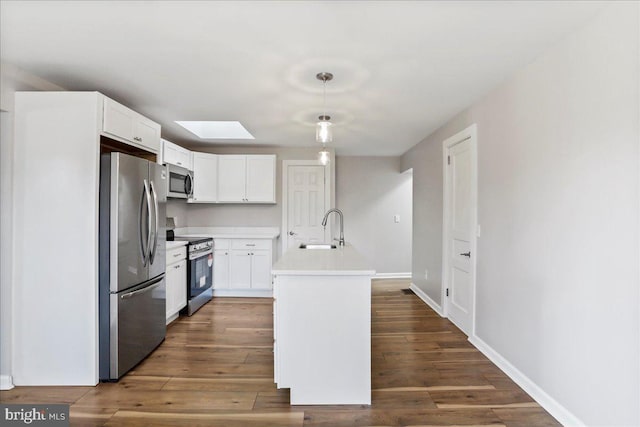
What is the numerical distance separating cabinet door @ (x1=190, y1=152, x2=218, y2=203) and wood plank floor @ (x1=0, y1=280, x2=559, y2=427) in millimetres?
2074

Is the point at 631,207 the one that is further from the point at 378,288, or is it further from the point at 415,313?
the point at 378,288

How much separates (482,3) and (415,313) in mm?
3379

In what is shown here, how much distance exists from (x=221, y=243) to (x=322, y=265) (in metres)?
2.91

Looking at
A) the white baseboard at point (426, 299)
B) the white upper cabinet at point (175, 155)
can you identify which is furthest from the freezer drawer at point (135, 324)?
the white baseboard at point (426, 299)

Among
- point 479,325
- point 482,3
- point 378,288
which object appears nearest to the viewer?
point 482,3

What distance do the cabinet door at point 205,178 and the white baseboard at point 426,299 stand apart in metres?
3.32

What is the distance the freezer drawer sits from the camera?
97.7 inches

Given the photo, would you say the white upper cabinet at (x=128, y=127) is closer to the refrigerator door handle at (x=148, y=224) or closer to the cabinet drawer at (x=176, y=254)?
the refrigerator door handle at (x=148, y=224)

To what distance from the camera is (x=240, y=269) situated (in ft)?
15.9

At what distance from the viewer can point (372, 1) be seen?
1680 millimetres

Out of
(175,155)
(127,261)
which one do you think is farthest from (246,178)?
(127,261)

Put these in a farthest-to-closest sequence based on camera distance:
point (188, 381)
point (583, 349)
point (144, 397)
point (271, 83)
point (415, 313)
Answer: point (415, 313) < point (271, 83) < point (188, 381) < point (144, 397) < point (583, 349)

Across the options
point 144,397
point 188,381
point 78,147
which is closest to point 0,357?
point 144,397

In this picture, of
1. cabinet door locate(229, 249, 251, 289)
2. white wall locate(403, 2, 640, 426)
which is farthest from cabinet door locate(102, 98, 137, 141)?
white wall locate(403, 2, 640, 426)
